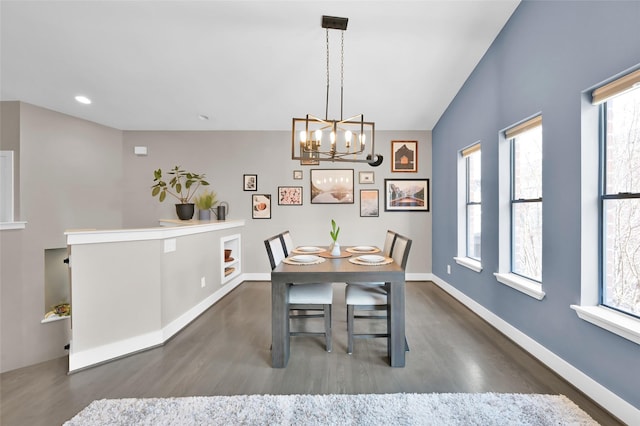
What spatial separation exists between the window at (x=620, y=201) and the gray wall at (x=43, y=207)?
5332 millimetres

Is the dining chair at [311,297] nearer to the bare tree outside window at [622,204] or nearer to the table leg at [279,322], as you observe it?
the table leg at [279,322]

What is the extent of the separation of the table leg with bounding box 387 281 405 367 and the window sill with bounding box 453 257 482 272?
1.51 metres

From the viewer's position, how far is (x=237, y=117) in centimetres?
412

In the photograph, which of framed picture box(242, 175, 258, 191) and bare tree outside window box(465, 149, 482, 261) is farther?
framed picture box(242, 175, 258, 191)

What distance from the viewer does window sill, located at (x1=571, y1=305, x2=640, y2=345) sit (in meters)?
1.45

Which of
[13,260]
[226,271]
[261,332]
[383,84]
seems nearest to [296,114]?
[383,84]

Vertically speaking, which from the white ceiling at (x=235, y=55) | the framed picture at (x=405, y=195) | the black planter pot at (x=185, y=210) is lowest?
the black planter pot at (x=185, y=210)

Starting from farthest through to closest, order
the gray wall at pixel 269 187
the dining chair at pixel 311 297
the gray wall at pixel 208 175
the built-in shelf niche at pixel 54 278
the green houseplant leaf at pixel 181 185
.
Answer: the gray wall at pixel 269 187
the green houseplant leaf at pixel 181 185
the gray wall at pixel 208 175
the built-in shelf niche at pixel 54 278
the dining chair at pixel 311 297

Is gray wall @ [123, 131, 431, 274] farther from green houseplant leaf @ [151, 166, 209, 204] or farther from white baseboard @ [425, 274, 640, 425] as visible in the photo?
white baseboard @ [425, 274, 640, 425]

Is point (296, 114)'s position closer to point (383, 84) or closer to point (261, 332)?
point (383, 84)

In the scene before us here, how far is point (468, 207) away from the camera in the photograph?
3.61 metres

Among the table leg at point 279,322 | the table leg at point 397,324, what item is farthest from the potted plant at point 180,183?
the table leg at point 397,324

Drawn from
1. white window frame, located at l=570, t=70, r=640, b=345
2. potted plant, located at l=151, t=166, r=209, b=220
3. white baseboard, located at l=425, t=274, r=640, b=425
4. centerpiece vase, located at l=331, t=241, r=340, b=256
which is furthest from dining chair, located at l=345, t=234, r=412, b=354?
potted plant, located at l=151, t=166, r=209, b=220

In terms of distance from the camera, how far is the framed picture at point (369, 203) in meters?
4.51
